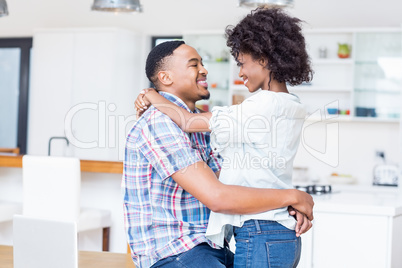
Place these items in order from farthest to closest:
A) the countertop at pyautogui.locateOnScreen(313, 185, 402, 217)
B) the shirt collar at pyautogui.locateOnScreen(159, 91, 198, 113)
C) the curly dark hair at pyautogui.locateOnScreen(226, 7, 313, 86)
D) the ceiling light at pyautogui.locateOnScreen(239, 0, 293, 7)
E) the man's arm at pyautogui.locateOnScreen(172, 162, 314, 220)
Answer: the ceiling light at pyautogui.locateOnScreen(239, 0, 293, 7) → the countertop at pyautogui.locateOnScreen(313, 185, 402, 217) → the shirt collar at pyautogui.locateOnScreen(159, 91, 198, 113) → the curly dark hair at pyautogui.locateOnScreen(226, 7, 313, 86) → the man's arm at pyautogui.locateOnScreen(172, 162, 314, 220)

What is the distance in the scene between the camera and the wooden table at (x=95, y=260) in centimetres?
190

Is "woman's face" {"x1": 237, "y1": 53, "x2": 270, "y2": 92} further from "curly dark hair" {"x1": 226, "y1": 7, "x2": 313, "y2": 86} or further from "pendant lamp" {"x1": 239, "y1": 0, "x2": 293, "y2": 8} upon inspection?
"pendant lamp" {"x1": 239, "y1": 0, "x2": 293, "y2": 8}

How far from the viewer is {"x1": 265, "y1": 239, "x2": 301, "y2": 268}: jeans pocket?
4.88ft

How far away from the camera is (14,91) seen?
7461mm

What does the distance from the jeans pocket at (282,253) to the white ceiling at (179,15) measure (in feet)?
15.5

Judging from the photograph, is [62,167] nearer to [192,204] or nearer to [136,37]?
[192,204]

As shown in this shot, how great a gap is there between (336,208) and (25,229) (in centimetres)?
188

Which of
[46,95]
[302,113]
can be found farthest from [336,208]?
[46,95]

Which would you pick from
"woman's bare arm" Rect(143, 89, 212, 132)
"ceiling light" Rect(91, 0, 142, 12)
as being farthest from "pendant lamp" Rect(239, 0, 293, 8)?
"woman's bare arm" Rect(143, 89, 212, 132)

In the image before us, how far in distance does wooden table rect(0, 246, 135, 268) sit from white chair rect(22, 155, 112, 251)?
4.95 ft

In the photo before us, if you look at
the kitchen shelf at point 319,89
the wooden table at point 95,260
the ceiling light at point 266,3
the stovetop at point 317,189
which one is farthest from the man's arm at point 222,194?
the kitchen shelf at point 319,89

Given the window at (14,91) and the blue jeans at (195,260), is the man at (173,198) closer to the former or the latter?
the blue jeans at (195,260)

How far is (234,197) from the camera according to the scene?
1.44 m

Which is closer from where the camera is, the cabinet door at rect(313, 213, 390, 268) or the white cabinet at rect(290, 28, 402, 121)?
the cabinet door at rect(313, 213, 390, 268)
